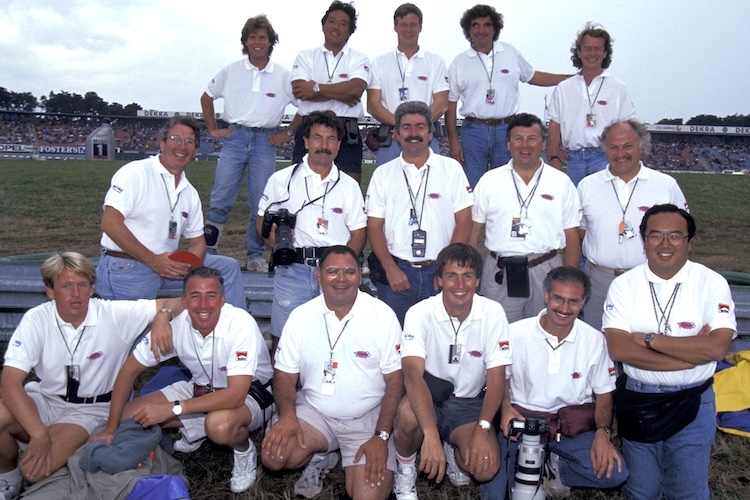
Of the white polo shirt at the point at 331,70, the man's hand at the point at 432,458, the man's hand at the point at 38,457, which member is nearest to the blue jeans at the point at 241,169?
the white polo shirt at the point at 331,70

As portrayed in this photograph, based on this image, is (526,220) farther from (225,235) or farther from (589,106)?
(225,235)

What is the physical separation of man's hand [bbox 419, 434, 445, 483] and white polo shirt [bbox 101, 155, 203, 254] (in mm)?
2518

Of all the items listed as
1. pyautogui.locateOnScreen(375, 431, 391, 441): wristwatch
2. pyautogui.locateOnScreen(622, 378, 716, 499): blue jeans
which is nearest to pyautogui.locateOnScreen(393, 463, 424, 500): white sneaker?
pyautogui.locateOnScreen(375, 431, 391, 441): wristwatch

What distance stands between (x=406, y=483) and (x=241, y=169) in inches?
158

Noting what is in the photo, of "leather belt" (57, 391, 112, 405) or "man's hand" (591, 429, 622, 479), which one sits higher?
"leather belt" (57, 391, 112, 405)

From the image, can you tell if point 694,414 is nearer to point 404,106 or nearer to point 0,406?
point 404,106

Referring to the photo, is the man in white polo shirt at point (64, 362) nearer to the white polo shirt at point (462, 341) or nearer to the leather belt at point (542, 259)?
the white polo shirt at point (462, 341)

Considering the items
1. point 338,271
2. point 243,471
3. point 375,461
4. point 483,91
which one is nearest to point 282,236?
point 338,271

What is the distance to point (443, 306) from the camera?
165 inches

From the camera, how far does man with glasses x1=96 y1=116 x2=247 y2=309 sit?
4.82m

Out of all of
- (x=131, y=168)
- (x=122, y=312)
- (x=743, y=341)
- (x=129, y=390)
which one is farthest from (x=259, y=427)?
(x=743, y=341)

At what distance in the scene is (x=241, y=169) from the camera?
22.8 ft

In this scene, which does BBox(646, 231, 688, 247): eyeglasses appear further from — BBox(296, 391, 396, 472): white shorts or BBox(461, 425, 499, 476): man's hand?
BBox(296, 391, 396, 472): white shorts

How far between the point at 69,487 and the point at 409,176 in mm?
2987
